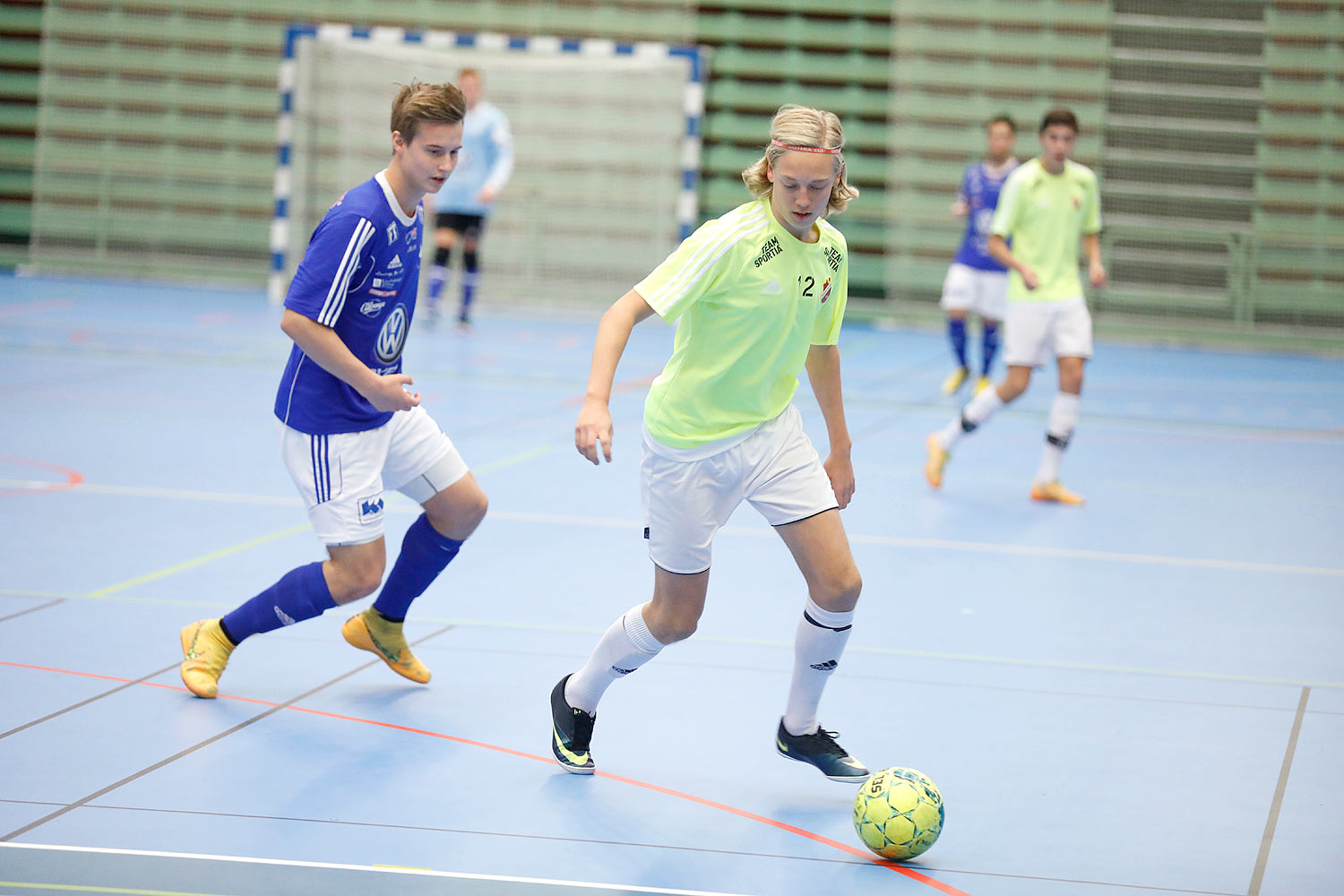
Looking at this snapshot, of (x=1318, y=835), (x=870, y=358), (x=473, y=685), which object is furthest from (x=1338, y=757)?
(x=870, y=358)

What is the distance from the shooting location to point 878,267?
651 inches

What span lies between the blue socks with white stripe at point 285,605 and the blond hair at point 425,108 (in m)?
1.15

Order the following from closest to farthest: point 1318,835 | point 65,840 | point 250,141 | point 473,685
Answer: point 65,840, point 1318,835, point 473,685, point 250,141

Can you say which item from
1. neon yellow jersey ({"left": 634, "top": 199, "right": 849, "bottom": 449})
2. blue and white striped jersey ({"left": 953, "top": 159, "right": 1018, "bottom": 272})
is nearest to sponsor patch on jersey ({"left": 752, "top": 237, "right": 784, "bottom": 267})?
neon yellow jersey ({"left": 634, "top": 199, "right": 849, "bottom": 449})

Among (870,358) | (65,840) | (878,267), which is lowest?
(65,840)

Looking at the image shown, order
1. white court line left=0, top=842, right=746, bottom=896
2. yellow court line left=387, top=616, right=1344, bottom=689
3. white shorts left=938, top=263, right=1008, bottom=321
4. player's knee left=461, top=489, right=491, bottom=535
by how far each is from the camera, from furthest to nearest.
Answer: white shorts left=938, top=263, right=1008, bottom=321
yellow court line left=387, top=616, right=1344, bottom=689
player's knee left=461, top=489, right=491, bottom=535
white court line left=0, top=842, right=746, bottom=896

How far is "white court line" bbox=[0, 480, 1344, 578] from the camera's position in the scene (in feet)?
18.9

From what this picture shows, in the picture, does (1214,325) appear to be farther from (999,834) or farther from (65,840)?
(65,840)

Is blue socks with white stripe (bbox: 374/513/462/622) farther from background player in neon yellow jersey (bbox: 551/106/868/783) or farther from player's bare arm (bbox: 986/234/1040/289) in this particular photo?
player's bare arm (bbox: 986/234/1040/289)

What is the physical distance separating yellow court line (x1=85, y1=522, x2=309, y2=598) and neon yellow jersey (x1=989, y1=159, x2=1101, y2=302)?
3729 mm

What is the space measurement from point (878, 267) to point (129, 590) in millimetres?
12747

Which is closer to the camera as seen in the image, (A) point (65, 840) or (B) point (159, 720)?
(A) point (65, 840)

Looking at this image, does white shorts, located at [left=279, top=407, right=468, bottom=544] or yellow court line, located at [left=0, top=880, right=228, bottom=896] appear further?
white shorts, located at [left=279, top=407, right=468, bottom=544]

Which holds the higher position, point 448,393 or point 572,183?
point 572,183
